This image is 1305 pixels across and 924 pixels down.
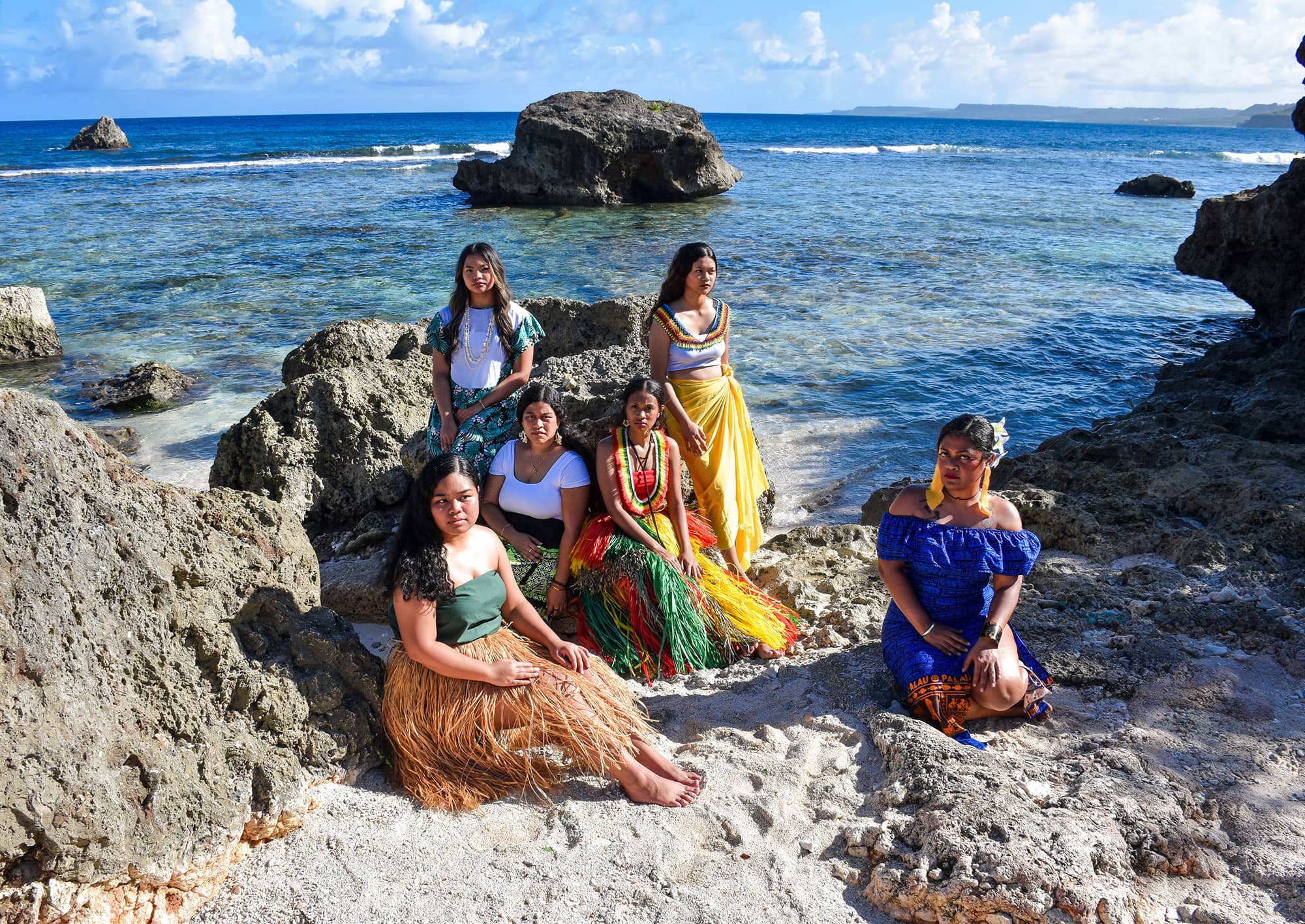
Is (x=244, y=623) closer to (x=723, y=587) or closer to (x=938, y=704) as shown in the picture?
(x=723, y=587)

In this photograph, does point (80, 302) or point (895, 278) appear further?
point (895, 278)

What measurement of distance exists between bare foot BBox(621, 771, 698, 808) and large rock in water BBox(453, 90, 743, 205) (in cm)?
2454

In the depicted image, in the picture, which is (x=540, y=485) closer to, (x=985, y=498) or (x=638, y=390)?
(x=638, y=390)

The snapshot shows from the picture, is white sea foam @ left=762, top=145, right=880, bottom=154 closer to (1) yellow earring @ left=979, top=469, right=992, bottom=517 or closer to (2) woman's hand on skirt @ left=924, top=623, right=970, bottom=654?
(1) yellow earring @ left=979, top=469, right=992, bottom=517

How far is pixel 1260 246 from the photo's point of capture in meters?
11.3

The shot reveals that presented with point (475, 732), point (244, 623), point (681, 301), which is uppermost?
point (681, 301)

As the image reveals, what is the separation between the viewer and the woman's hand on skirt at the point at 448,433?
4.88 metres

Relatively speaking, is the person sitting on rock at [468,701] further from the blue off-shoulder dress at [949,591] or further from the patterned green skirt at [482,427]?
the patterned green skirt at [482,427]

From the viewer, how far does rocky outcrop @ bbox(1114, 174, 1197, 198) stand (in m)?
29.9

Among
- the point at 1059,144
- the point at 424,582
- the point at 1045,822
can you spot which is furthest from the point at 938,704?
the point at 1059,144

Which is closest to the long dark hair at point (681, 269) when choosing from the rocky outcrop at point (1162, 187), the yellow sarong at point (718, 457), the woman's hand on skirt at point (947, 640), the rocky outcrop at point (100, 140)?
the yellow sarong at point (718, 457)

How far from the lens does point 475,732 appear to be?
3.17 m

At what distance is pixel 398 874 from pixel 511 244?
59.5ft

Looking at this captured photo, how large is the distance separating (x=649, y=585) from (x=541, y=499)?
2.15 ft
